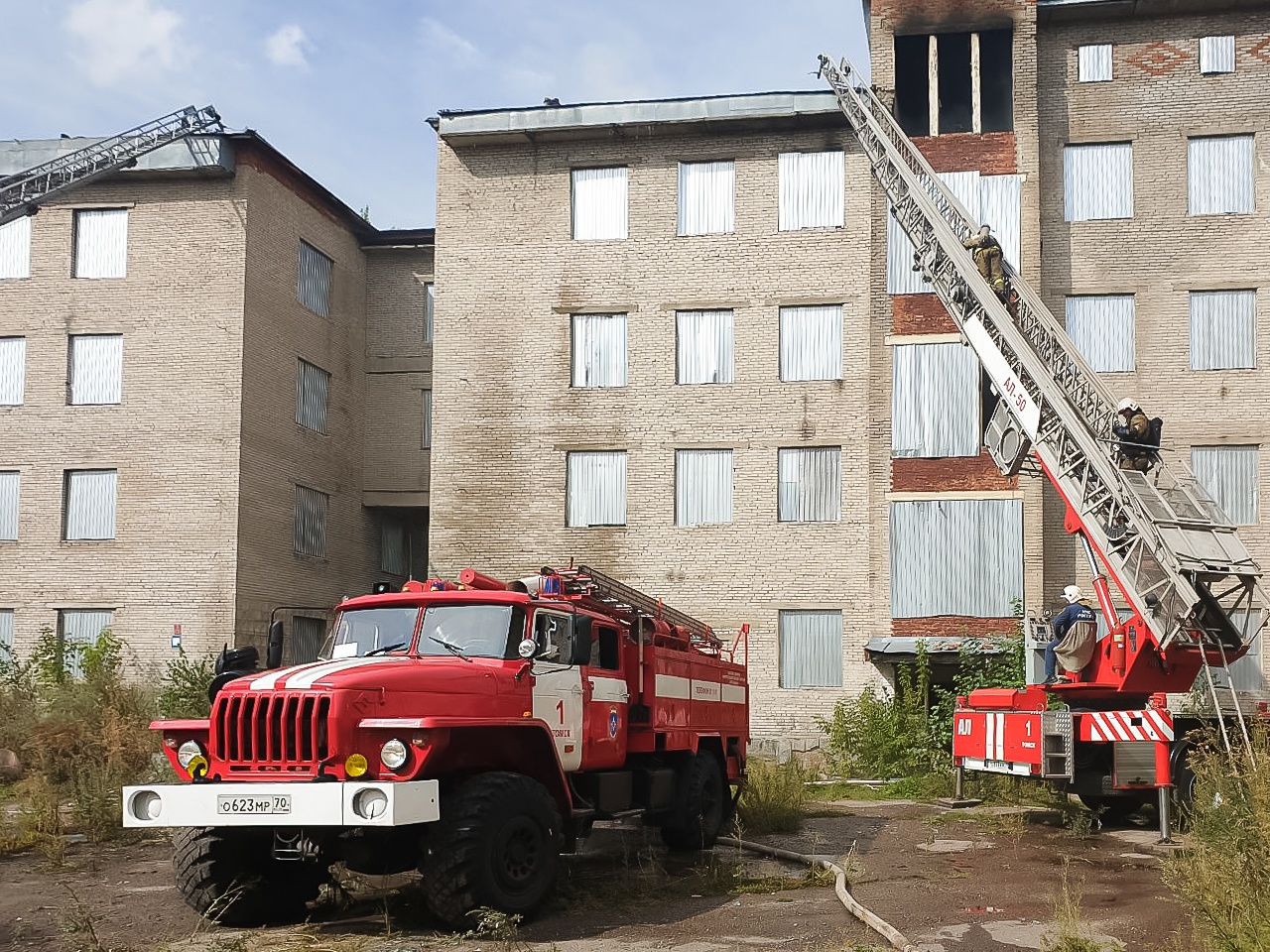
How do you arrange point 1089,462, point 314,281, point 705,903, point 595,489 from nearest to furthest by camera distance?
1. point 705,903
2. point 1089,462
3. point 595,489
4. point 314,281

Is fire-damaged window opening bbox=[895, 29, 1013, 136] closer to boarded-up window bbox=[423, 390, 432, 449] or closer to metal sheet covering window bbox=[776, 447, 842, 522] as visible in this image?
metal sheet covering window bbox=[776, 447, 842, 522]


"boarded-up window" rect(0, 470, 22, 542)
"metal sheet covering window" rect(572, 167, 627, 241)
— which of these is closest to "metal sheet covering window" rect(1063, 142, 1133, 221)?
"metal sheet covering window" rect(572, 167, 627, 241)

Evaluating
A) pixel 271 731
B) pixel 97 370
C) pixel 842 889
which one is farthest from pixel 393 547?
pixel 271 731

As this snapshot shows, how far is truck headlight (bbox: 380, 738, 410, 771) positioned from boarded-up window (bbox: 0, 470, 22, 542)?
2372 cm

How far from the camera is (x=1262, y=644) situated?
2520 centimetres

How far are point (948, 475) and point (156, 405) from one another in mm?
17060

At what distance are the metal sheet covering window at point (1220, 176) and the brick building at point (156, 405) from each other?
64.8ft

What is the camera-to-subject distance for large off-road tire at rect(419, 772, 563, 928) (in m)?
9.15

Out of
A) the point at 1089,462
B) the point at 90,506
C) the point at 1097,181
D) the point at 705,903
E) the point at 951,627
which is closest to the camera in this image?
the point at 705,903

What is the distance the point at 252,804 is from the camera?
29.5 feet

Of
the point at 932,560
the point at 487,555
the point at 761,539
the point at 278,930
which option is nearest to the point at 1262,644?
the point at 932,560

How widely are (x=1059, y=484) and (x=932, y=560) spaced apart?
9.89 m

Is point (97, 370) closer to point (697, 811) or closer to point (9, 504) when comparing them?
point (9, 504)

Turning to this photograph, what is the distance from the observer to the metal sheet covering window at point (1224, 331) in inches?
1050
